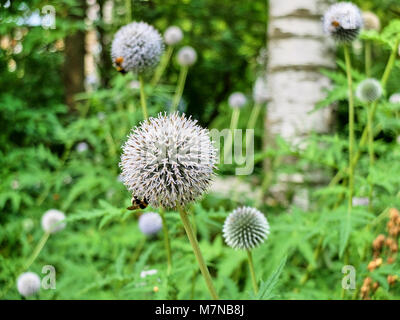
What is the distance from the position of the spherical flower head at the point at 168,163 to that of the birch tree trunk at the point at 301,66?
1.79m

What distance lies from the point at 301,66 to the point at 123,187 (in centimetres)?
142

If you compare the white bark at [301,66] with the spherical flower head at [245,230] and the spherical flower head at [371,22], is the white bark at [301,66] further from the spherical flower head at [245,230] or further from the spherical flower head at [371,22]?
the spherical flower head at [245,230]

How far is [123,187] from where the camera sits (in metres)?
2.42

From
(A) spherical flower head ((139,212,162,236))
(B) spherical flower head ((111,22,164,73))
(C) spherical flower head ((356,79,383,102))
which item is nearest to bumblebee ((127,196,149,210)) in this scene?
(B) spherical flower head ((111,22,164,73))

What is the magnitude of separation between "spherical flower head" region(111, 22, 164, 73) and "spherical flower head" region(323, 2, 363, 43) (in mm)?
824

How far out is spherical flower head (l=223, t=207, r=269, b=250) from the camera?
1.50 meters

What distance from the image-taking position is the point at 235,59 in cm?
511

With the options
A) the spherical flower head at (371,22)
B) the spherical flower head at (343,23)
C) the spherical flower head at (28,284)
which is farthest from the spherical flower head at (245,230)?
the spherical flower head at (371,22)

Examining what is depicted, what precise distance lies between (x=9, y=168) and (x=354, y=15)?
228cm

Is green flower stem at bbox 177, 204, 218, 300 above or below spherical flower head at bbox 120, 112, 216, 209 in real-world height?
below

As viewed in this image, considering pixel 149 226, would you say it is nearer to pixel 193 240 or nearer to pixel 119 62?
pixel 119 62

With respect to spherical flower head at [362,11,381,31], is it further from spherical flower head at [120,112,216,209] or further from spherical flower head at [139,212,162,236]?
spherical flower head at [120,112,216,209]
